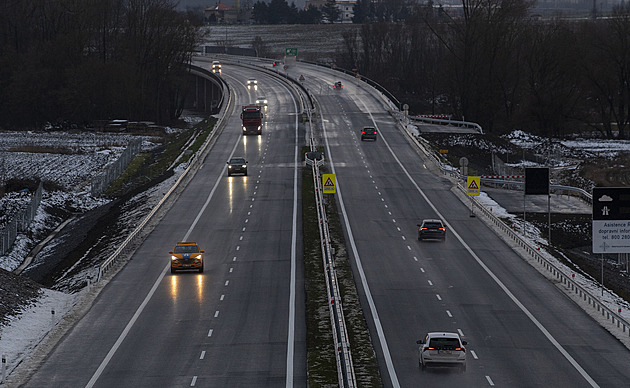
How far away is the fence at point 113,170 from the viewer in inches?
3228

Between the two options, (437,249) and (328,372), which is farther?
(437,249)

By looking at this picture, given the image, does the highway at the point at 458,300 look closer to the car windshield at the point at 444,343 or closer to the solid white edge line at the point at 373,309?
the solid white edge line at the point at 373,309

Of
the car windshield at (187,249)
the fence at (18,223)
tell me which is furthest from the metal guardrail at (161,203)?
the fence at (18,223)

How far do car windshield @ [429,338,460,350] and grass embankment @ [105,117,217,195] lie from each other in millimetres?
49849

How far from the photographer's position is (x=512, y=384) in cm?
2909

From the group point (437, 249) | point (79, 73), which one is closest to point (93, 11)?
point (79, 73)

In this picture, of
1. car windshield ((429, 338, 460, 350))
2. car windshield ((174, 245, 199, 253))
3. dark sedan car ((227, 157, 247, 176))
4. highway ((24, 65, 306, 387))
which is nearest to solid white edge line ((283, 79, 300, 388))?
highway ((24, 65, 306, 387))

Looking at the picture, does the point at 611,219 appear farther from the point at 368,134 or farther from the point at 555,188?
the point at 368,134

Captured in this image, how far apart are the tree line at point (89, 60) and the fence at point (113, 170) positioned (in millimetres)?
27154

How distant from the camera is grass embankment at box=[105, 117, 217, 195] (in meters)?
83.4

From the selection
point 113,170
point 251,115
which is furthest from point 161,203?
point 251,115

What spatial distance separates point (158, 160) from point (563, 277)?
184 feet

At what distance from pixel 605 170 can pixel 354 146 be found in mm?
23624

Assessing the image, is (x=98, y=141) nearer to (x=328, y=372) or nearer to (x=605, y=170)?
(x=605, y=170)
